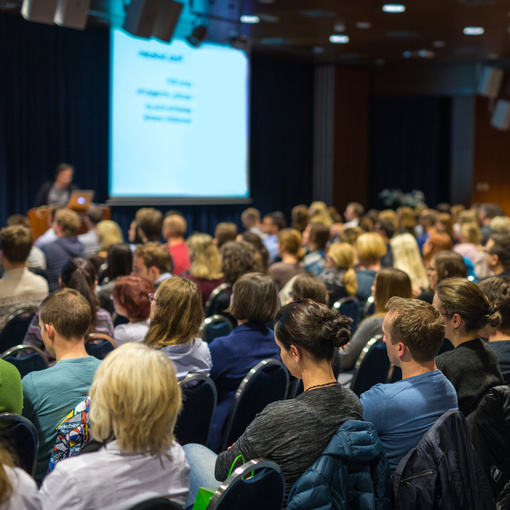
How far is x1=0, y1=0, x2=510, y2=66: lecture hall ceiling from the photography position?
9.68m

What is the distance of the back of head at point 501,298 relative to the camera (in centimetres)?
320

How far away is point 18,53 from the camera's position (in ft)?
33.2

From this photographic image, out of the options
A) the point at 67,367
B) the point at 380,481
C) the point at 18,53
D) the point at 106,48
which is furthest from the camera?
the point at 106,48

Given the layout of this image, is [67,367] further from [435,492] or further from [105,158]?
[105,158]

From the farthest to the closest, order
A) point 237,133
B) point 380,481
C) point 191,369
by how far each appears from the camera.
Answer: point 237,133 → point 191,369 → point 380,481

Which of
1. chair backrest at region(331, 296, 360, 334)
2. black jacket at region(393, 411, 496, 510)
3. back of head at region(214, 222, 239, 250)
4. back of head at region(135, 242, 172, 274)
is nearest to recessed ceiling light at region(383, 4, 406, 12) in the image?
back of head at region(214, 222, 239, 250)

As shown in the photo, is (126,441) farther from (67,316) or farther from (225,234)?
(225,234)

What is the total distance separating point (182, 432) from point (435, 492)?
1051mm

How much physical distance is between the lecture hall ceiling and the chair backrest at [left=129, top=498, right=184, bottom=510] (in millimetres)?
8509

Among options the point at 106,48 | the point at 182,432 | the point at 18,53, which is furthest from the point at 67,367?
the point at 106,48

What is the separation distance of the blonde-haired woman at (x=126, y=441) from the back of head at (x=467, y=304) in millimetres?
1611

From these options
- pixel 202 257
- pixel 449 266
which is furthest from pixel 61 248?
pixel 449 266

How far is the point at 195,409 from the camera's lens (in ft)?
9.07

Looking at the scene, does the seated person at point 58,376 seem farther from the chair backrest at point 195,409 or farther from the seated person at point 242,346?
the seated person at point 242,346
